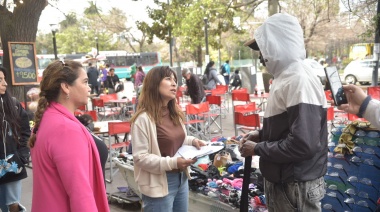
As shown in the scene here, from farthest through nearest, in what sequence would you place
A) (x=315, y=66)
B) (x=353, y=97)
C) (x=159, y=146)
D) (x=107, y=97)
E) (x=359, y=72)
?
(x=359, y=72) < (x=107, y=97) < (x=315, y=66) < (x=159, y=146) < (x=353, y=97)

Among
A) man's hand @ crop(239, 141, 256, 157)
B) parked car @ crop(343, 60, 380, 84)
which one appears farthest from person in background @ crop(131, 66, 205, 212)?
parked car @ crop(343, 60, 380, 84)

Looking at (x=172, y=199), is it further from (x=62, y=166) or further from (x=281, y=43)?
(x=281, y=43)

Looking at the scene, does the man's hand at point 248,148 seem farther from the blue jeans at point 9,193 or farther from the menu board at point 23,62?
the menu board at point 23,62

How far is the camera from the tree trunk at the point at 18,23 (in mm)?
8461

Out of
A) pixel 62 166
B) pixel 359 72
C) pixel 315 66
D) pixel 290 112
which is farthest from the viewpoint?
pixel 359 72

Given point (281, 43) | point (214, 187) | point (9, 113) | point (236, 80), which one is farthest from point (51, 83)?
point (236, 80)

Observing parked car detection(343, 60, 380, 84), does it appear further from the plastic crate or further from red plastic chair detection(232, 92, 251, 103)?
the plastic crate

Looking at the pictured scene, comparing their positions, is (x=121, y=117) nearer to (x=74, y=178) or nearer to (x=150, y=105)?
(x=150, y=105)

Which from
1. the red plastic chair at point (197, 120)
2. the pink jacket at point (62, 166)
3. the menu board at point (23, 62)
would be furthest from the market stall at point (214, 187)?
the menu board at point (23, 62)

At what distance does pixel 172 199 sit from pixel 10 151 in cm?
156

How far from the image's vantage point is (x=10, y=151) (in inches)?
124

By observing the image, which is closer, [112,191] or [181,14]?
[112,191]

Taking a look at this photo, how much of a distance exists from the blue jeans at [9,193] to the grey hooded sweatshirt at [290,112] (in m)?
2.24

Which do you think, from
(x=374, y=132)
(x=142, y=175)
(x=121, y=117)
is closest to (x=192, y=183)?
(x=142, y=175)
